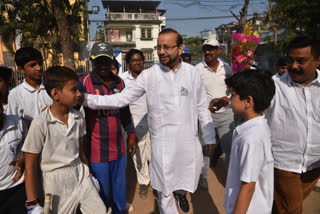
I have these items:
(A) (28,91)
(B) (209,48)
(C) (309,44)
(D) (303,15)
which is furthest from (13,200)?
(D) (303,15)

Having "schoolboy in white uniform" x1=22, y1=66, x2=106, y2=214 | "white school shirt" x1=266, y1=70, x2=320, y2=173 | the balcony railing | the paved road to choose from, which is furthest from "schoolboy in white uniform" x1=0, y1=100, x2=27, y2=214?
the balcony railing

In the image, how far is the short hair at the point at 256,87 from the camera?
4.99 feet

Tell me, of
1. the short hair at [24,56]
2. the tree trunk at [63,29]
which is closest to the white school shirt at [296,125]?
the short hair at [24,56]

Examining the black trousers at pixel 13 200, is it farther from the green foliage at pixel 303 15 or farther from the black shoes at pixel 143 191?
the green foliage at pixel 303 15

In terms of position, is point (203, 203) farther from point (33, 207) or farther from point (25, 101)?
point (25, 101)

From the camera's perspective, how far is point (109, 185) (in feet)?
7.91

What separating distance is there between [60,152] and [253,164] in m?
1.41

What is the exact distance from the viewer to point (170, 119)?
2180 mm

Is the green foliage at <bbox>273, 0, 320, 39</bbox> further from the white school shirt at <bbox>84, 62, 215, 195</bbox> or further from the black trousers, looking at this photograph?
the black trousers

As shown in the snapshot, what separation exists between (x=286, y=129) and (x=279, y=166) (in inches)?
13.3

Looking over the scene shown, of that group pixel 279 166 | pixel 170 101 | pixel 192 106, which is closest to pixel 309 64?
pixel 279 166

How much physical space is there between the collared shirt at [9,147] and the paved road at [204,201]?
1584 millimetres

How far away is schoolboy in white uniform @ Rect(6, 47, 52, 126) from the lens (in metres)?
2.28

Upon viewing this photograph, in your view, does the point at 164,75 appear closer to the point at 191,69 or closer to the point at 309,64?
the point at 191,69
